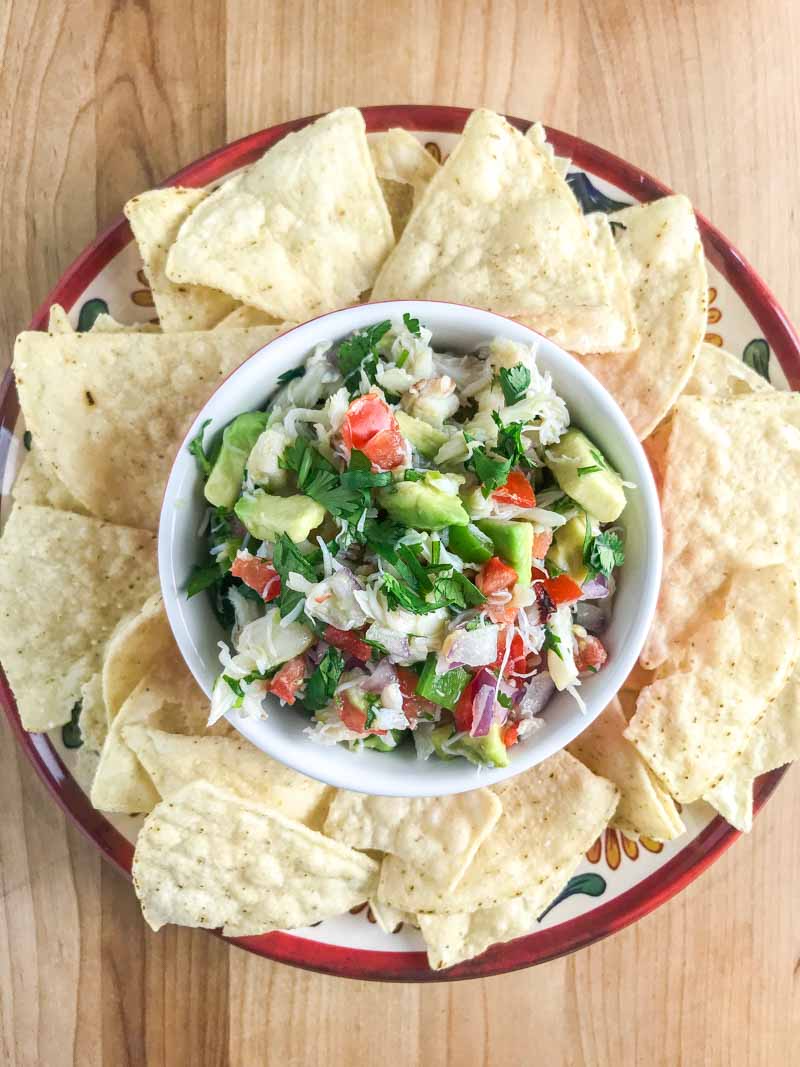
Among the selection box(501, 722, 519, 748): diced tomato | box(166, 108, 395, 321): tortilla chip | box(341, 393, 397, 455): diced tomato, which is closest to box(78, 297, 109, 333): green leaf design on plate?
box(166, 108, 395, 321): tortilla chip

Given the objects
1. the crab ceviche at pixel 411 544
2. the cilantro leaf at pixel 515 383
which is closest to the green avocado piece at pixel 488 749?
the crab ceviche at pixel 411 544

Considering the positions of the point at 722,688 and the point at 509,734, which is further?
the point at 722,688

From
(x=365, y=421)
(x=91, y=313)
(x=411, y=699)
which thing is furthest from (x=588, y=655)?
(x=91, y=313)

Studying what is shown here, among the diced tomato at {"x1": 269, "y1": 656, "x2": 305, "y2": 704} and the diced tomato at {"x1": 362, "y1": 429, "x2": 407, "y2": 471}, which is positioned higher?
the diced tomato at {"x1": 362, "y1": 429, "x2": 407, "y2": 471}

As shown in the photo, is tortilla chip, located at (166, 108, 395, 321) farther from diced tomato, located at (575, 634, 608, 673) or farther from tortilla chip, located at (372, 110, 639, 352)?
diced tomato, located at (575, 634, 608, 673)

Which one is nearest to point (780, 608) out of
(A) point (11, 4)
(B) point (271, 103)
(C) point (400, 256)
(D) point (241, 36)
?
(C) point (400, 256)

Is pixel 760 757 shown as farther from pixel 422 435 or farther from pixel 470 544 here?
pixel 422 435

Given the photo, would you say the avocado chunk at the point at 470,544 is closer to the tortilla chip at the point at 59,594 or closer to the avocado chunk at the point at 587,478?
the avocado chunk at the point at 587,478
